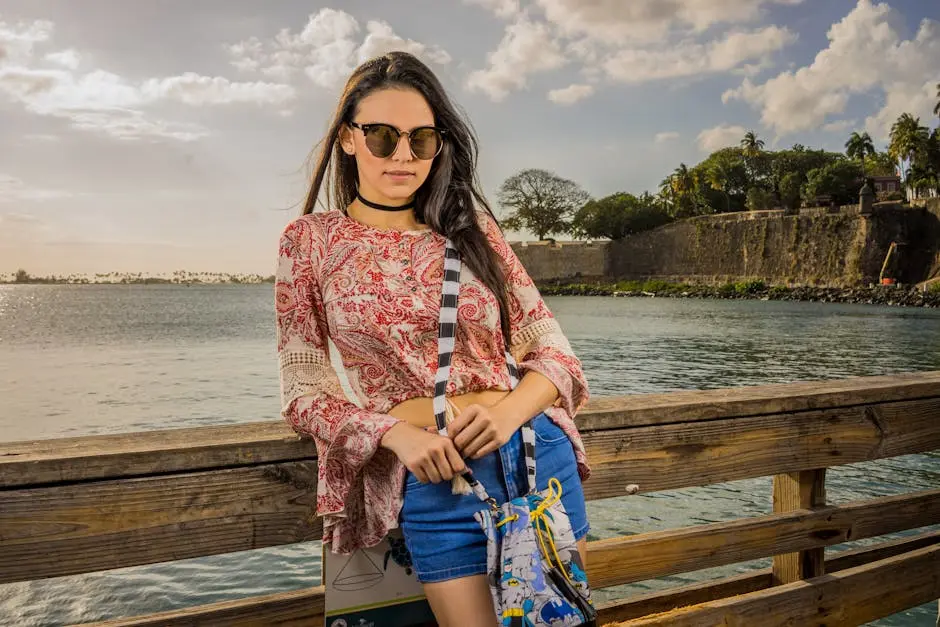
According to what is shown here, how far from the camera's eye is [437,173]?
175 cm

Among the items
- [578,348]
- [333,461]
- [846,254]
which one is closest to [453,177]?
[333,461]

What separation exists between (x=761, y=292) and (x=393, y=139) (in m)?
58.8

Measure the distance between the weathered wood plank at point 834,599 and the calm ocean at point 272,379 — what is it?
Answer: 2.18 metres

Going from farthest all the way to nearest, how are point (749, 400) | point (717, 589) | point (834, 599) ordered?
point (717, 589)
point (834, 599)
point (749, 400)

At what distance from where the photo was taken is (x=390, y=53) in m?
1.69

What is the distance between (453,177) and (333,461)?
0.71 m

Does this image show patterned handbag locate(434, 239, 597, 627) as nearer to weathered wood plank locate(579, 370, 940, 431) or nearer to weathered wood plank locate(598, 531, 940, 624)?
weathered wood plank locate(579, 370, 940, 431)

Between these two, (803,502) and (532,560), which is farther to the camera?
(803,502)

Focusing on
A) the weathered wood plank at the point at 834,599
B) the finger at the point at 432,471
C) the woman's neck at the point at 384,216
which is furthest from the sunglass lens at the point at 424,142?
the weathered wood plank at the point at 834,599

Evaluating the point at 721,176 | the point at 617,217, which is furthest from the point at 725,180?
the point at 617,217

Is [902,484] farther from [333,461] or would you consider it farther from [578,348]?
[578,348]

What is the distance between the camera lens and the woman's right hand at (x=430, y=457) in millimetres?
1358

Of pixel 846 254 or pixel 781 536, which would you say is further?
pixel 846 254

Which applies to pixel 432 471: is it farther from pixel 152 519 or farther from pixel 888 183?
pixel 888 183
